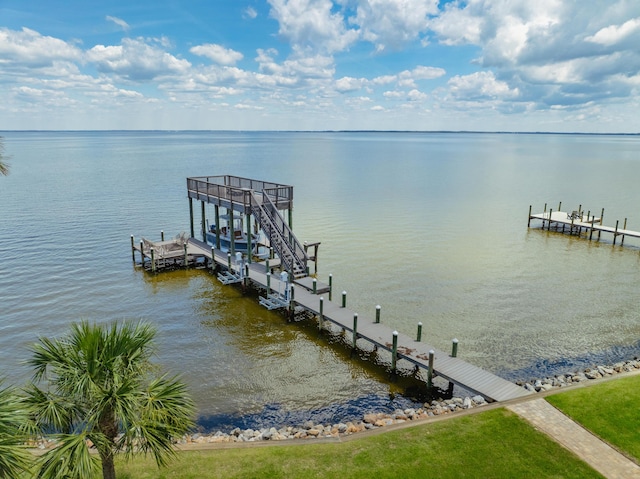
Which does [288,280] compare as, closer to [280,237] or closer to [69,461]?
[280,237]

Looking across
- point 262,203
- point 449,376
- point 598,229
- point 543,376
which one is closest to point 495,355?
point 543,376

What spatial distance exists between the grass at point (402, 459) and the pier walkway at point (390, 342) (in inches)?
101

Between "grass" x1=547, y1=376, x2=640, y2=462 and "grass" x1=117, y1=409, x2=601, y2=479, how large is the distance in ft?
4.83

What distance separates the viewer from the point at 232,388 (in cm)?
1596

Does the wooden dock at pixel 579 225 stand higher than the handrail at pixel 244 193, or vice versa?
the handrail at pixel 244 193

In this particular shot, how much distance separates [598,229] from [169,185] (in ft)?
184

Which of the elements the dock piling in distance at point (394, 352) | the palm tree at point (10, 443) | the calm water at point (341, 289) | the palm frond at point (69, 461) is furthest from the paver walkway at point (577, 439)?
the palm tree at point (10, 443)

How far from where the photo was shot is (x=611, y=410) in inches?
477

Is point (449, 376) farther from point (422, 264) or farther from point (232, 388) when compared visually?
point (422, 264)

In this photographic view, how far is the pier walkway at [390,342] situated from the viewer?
14.0 meters

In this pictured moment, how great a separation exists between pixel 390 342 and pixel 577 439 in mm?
7227

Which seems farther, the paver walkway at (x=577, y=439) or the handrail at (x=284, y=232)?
the handrail at (x=284, y=232)

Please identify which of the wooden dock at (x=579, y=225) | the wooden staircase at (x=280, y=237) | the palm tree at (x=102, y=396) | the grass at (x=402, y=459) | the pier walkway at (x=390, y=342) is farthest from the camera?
the wooden dock at (x=579, y=225)

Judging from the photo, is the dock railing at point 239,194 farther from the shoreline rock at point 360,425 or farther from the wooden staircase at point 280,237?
the shoreline rock at point 360,425
